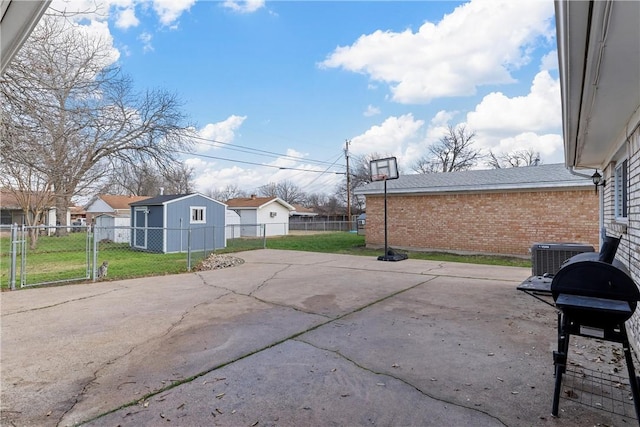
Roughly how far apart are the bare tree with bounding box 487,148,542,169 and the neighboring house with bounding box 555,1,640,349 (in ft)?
115

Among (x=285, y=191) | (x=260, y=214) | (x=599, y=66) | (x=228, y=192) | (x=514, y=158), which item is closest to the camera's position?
(x=599, y=66)

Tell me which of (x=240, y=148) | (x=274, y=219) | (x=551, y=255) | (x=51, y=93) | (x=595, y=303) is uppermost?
(x=240, y=148)

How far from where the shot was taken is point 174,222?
16.3 meters

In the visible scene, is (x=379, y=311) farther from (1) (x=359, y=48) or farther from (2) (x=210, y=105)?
(2) (x=210, y=105)

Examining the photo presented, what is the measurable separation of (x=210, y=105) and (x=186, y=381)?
20.7 m

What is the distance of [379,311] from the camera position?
5.24 m

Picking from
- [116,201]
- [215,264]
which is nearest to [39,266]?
[215,264]

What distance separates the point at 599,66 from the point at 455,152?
37723 mm

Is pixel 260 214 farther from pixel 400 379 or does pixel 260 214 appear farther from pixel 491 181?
pixel 400 379

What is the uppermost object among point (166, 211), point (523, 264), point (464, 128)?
point (464, 128)

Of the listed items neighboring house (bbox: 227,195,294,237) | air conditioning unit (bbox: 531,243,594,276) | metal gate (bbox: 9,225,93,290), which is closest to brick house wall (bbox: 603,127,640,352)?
air conditioning unit (bbox: 531,243,594,276)

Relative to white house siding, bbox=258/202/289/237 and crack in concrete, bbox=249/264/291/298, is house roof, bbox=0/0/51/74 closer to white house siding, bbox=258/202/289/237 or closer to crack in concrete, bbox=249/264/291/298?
crack in concrete, bbox=249/264/291/298

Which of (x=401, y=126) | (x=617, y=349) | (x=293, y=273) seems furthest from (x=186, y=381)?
(x=401, y=126)

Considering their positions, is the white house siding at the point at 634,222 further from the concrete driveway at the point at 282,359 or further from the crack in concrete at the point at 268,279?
the crack in concrete at the point at 268,279
